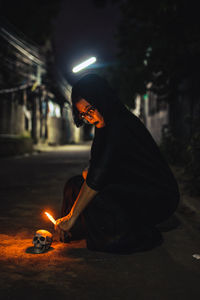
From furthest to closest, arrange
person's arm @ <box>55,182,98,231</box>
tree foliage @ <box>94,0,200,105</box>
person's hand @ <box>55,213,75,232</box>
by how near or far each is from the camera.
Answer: tree foliage @ <box>94,0,200,105</box> < person's hand @ <box>55,213,75,232</box> < person's arm @ <box>55,182,98,231</box>

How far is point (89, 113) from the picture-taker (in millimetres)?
3447

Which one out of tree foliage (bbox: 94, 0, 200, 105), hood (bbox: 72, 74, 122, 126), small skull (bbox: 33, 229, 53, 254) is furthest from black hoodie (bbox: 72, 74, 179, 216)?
tree foliage (bbox: 94, 0, 200, 105)

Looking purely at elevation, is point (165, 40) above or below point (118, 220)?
above

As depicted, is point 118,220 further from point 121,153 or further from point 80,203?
point 121,153

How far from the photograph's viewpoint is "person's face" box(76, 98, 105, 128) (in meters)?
3.40

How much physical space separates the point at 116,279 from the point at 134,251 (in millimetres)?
693

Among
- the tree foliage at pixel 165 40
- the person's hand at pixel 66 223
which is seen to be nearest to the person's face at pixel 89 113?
the person's hand at pixel 66 223

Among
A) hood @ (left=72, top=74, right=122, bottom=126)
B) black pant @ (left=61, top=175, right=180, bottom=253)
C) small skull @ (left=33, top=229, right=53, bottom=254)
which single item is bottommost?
small skull @ (left=33, top=229, right=53, bottom=254)

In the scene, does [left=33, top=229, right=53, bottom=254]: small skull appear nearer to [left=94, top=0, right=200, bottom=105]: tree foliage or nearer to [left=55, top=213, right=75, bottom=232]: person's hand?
[left=55, top=213, right=75, bottom=232]: person's hand

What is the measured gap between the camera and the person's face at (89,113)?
11.2 ft

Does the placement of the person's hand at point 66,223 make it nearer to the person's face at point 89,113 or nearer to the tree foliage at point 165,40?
the person's face at point 89,113

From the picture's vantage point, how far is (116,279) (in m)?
3.01

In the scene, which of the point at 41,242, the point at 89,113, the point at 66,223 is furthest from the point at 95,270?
the point at 89,113

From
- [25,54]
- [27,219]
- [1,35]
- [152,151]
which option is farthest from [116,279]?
[25,54]
